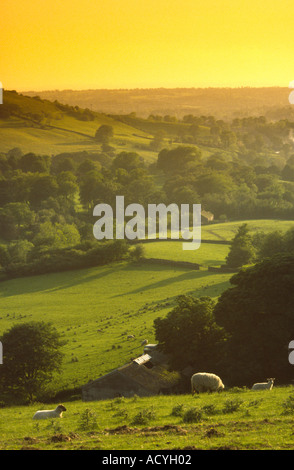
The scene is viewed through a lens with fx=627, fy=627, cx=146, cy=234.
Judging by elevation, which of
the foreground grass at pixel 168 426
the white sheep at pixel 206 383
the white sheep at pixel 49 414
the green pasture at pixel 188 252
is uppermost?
the foreground grass at pixel 168 426

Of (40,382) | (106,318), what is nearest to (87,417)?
(40,382)

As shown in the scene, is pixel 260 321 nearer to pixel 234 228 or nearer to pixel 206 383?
pixel 206 383

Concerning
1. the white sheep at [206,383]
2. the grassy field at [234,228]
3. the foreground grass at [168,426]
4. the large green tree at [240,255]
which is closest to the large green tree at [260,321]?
the white sheep at [206,383]

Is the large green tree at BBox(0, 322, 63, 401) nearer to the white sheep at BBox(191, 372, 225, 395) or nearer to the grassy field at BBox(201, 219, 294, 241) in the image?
the white sheep at BBox(191, 372, 225, 395)

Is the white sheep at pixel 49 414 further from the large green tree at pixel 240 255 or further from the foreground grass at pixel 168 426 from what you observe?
the large green tree at pixel 240 255

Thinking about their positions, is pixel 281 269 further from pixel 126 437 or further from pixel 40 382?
pixel 126 437

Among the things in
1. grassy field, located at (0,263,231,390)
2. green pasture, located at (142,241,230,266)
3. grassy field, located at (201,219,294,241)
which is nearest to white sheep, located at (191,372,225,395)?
grassy field, located at (0,263,231,390)

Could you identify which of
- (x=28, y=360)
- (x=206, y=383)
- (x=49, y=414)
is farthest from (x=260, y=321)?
(x=49, y=414)

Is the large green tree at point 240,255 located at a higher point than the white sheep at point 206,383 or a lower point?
lower
